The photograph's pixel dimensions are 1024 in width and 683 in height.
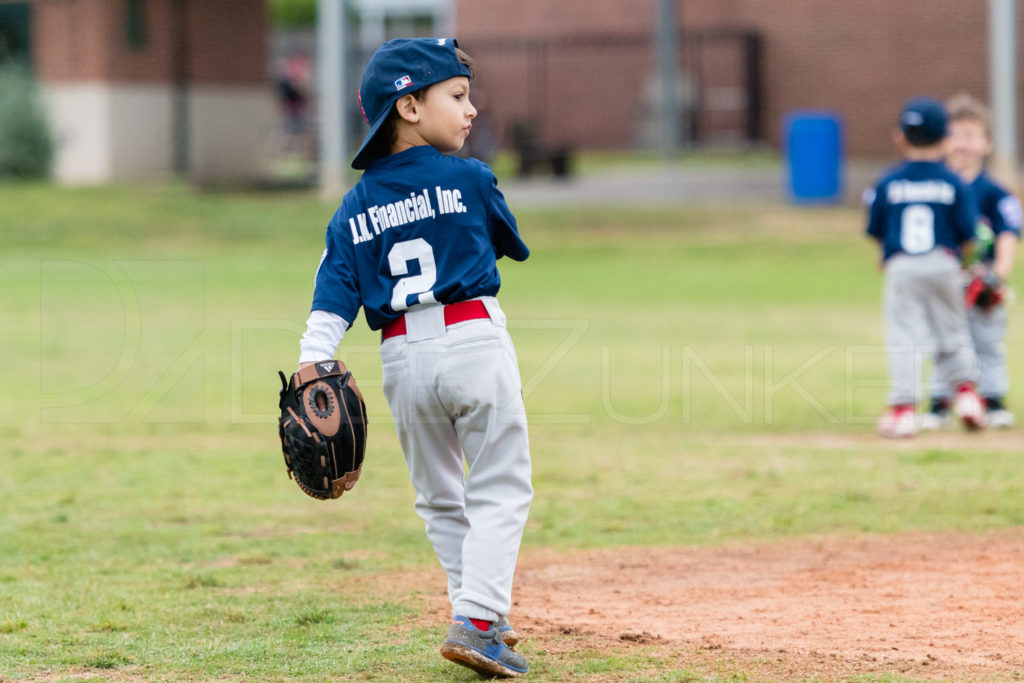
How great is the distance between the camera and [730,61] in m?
32.4

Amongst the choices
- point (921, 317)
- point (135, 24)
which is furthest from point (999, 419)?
point (135, 24)

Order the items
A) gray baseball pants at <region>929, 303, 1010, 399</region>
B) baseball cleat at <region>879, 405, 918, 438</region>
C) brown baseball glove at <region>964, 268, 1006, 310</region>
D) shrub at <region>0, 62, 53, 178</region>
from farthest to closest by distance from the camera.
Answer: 1. shrub at <region>0, 62, 53, 178</region>
2. gray baseball pants at <region>929, 303, 1010, 399</region>
3. brown baseball glove at <region>964, 268, 1006, 310</region>
4. baseball cleat at <region>879, 405, 918, 438</region>

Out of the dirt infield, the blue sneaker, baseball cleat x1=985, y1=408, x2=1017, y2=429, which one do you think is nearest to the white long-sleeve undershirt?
the blue sneaker

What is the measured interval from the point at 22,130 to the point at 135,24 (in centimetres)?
309

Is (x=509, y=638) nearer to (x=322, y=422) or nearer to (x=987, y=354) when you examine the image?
(x=322, y=422)

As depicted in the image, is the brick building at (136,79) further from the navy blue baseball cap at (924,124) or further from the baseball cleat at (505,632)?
the baseball cleat at (505,632)

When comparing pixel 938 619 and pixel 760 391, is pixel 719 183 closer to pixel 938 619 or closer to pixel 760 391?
pixel 760 391

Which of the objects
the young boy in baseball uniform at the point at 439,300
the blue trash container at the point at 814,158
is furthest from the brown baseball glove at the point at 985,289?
the blue trash container at the point at 814,158

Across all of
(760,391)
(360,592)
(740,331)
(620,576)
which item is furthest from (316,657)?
(740,331)

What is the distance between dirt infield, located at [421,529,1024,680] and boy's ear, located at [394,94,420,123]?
174 centimetres

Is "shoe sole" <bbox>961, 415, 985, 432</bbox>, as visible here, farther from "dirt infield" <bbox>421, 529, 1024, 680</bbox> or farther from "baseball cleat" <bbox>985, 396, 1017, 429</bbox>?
"dirt infield" <bbox>421, 529, 1024, 680</bbox>

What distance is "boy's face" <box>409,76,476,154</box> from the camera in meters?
4.27

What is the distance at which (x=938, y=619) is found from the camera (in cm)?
480

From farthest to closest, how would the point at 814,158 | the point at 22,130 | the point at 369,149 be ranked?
the point at 22,130
the point at 814,158
the point at 369,149
